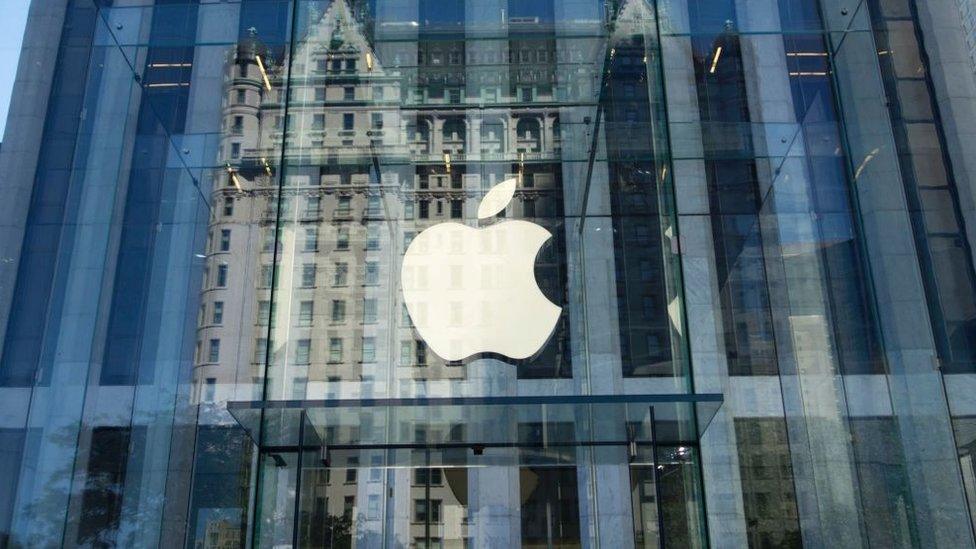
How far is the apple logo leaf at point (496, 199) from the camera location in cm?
897

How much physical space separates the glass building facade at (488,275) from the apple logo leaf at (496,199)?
1.3 inches

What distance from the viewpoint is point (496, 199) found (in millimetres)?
9023

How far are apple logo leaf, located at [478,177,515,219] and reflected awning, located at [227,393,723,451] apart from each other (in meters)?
2.27

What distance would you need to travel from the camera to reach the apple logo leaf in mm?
8969

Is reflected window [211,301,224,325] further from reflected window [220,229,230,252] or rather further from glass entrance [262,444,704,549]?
glass entrance [262,444,704,549]

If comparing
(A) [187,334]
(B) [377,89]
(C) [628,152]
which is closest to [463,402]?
(C) [628,152]

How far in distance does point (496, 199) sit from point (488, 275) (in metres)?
0.87

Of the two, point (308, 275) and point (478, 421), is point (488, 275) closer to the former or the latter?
point (478, 421)

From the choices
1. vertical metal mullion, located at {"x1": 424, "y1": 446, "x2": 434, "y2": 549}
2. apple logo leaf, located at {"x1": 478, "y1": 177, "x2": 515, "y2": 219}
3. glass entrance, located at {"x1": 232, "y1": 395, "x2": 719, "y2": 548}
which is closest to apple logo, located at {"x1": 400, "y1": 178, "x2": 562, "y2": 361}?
apple logo leaf, located at {"x1": 478, "y1": 177, "x2": 515, "y2": 219}

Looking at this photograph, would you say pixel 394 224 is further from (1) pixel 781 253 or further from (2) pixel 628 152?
(1) pixel 781 253

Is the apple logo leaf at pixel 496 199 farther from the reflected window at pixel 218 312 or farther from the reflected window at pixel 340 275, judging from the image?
the reflected window at pixel 218 312

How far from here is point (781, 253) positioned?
12117 millimetres

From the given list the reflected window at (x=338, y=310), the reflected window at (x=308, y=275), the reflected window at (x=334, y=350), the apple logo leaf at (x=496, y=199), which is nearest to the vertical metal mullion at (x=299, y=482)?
the reflected window at (x=334, y=350)

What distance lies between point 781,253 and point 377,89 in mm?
6078
